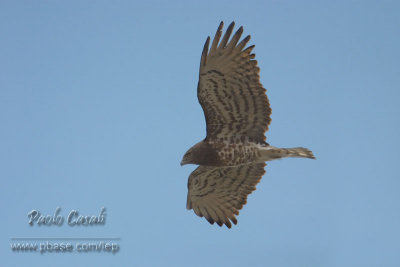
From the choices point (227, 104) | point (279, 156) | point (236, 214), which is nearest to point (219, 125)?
point (227, 104)

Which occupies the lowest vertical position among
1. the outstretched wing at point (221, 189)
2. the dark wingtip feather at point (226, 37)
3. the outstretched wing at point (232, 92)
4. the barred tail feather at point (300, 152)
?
the outstretched wing at point (221, 189)

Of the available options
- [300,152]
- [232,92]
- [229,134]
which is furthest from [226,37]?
[300,152]

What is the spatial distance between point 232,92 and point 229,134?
0.89 meters

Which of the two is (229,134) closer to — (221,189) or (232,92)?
(232,92)

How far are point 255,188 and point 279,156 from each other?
129 centimetres

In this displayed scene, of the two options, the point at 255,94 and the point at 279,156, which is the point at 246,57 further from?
the point at 279,156

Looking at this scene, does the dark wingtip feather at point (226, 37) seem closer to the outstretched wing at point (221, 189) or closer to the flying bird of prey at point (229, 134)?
the flying bird of prey at point (229, 134)

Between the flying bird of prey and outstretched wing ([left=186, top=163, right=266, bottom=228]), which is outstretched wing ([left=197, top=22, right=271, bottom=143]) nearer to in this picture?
the flying bird of prey

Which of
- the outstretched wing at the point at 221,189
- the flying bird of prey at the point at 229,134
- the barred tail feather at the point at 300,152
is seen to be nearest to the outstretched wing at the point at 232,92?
the flying bird of prey at the point at 229,134

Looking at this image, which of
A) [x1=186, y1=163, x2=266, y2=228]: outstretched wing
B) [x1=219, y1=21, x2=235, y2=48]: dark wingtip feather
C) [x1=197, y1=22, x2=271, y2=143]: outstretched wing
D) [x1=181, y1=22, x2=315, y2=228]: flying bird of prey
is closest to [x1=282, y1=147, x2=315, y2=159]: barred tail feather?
[x1=181, y1=22, x2=315, y2=228]: flying bird of prey

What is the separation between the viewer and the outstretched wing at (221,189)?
1141cm

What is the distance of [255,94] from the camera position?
1020 centimetres

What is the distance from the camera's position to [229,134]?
35.3 feet

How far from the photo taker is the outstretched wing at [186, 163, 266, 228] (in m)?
11.4
